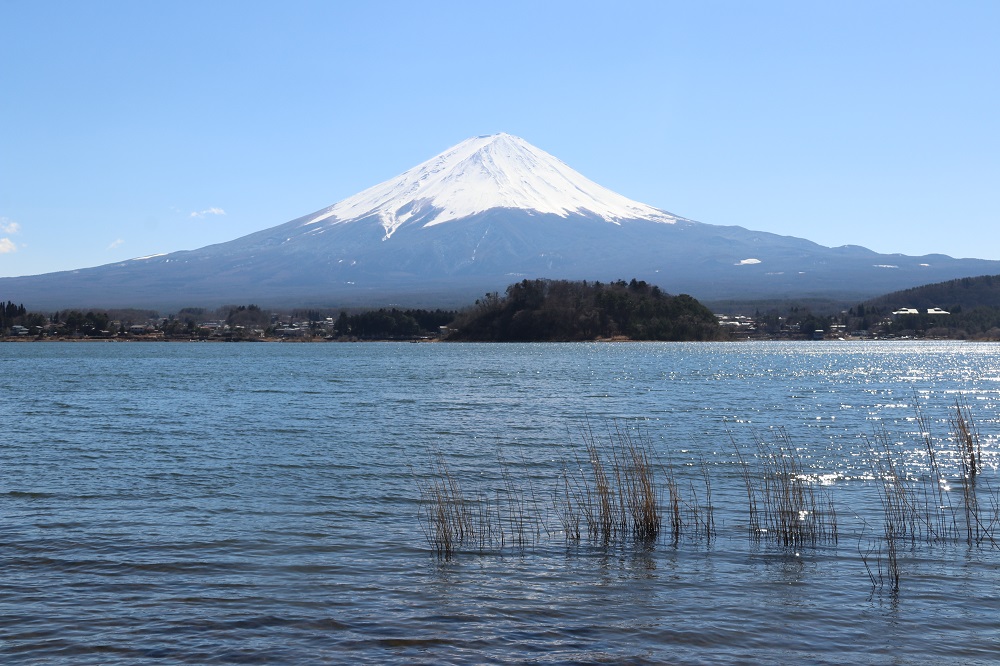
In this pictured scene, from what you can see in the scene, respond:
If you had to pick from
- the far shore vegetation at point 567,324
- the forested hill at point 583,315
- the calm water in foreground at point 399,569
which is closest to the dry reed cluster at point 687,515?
the calm water in foreground at point 399,569

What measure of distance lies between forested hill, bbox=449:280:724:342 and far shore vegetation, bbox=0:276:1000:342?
0.16 metres

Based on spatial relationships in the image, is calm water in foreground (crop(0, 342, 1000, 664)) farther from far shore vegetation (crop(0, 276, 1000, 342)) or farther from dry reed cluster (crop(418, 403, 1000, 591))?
far shore vegetation (crop(0, 276, 1000, 342))

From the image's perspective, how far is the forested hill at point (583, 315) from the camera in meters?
148

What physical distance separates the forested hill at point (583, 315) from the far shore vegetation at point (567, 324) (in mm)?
156

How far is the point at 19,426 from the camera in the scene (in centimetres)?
3219

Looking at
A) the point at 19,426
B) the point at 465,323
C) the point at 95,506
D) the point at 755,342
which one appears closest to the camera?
the point at 95,506

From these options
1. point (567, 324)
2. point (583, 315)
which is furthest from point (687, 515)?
point (567, 324)

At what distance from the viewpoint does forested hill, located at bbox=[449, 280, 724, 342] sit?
14850 centimetres

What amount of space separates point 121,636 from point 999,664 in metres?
8.65

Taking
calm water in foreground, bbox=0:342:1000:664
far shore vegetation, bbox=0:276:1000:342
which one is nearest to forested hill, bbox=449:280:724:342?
far shore vegetation, bbox=0:276:1000:342

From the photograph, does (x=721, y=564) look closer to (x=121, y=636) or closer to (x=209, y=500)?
(x=121, y=636)

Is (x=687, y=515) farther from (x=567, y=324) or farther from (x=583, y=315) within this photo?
(x=567, y=324)

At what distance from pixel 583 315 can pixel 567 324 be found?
311cm

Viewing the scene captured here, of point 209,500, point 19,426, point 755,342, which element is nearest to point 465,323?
point 755,342
